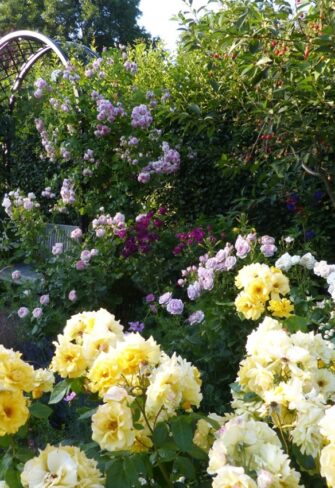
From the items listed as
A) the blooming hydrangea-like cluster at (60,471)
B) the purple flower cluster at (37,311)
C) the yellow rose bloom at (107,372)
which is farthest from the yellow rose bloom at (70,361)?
the purple flower cluster at (37,311)

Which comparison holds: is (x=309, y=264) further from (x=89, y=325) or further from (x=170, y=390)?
(x=170, y=390)

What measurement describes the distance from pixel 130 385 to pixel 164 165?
12.8 feet

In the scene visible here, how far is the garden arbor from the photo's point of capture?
6.87 meters

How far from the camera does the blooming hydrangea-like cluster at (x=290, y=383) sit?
1.19 m

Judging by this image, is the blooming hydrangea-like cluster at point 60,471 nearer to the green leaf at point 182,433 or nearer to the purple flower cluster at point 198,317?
the green leaf at point 182,433

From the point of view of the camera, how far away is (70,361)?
59.4 inches

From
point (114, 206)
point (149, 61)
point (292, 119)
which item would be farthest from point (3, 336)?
point (149, 61)

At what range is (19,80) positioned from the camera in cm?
833

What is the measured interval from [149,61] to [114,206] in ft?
7.29

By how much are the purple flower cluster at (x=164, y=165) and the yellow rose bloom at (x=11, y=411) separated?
3.84 meters

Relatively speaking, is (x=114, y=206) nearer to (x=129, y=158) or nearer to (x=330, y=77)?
(x=129, y=158)

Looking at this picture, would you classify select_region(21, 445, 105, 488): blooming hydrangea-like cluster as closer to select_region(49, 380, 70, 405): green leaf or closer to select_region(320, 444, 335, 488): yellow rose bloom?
select_region(49, 380, 70, 405): green leaf

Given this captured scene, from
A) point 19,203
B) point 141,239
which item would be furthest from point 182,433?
point 19,203

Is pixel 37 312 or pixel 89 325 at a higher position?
pixel 89 325
